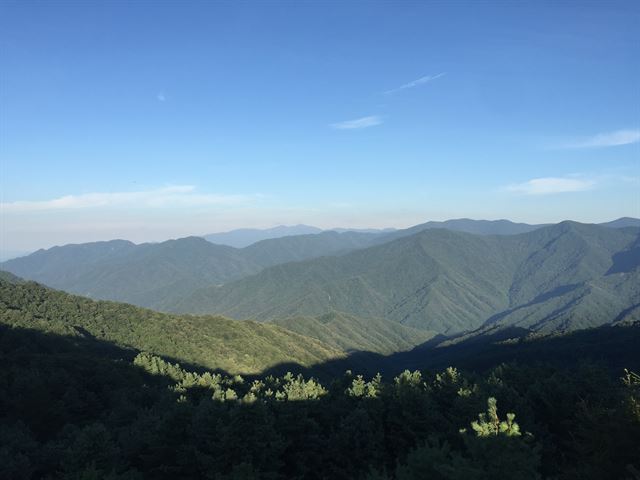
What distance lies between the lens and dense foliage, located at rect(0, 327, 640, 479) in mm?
23125

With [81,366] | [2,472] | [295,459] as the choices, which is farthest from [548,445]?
[81,366]

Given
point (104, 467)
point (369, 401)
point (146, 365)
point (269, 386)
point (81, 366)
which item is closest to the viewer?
point (104, 467)

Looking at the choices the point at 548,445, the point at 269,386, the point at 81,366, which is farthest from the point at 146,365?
the point at 548,445

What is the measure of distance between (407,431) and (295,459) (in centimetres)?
1311

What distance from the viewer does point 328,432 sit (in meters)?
52.8

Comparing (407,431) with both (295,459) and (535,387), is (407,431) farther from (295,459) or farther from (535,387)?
(535,387)

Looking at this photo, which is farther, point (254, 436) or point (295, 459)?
point (295, 459)

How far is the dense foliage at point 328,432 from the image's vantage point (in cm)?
2312

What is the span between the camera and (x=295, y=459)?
155 ft

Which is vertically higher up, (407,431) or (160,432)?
(160,432)

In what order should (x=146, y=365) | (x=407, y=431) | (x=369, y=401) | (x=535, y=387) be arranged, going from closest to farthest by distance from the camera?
(x=407, y=431)
(x=369, y=401)
(x=535, y=387)
(x=146, y=365)

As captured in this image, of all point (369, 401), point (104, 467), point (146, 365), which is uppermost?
point (104, 467)

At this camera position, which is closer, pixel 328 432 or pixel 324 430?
pixel 328 432

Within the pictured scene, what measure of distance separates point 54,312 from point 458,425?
19648 centimetres
